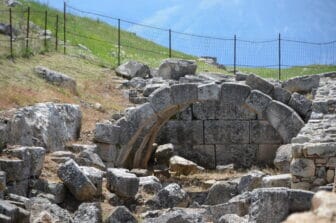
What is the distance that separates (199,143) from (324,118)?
8074 millimetres

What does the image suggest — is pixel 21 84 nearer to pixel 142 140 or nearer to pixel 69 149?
pixel 69 149

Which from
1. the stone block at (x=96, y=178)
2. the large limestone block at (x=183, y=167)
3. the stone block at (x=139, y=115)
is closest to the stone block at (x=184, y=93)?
the stone block at (x=139, y=115)

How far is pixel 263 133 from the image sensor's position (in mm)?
22609

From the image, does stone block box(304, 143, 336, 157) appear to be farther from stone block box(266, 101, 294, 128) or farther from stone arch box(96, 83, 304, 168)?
stone block box(266, 101, 294, 128)

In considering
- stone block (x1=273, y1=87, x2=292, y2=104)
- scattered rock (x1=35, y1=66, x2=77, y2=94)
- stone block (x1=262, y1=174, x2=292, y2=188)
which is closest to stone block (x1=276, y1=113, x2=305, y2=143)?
stone block (x1=273, y1=87, x2=292, y2=104)

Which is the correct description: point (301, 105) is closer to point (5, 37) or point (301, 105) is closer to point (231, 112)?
point (231, 112)

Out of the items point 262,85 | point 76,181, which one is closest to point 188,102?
point 262,85

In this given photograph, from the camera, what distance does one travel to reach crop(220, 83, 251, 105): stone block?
18.5 m

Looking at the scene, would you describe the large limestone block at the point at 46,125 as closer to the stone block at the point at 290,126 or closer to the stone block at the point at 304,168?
the stone block at the point at 290,126

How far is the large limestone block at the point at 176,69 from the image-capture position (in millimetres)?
24109

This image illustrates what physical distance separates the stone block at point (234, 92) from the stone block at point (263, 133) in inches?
166

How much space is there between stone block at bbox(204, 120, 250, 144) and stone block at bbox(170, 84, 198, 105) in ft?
13.7

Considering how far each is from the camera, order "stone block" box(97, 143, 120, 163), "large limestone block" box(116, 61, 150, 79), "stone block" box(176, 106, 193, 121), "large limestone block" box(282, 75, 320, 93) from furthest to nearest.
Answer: "large limestone block" box(116, 61, 150, 79) < "stone block" box(176, 106, 193, 121) < "large limestone block" box(282, 75, 320, 93) < "stone block" box(97, 143, 120, 163)

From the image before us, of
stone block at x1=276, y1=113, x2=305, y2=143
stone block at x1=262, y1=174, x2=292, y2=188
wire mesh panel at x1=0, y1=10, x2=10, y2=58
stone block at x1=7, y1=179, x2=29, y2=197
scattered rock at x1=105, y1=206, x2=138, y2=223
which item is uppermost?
wire mesh panel at x1=0, y1=10, x2=10, y2=58
